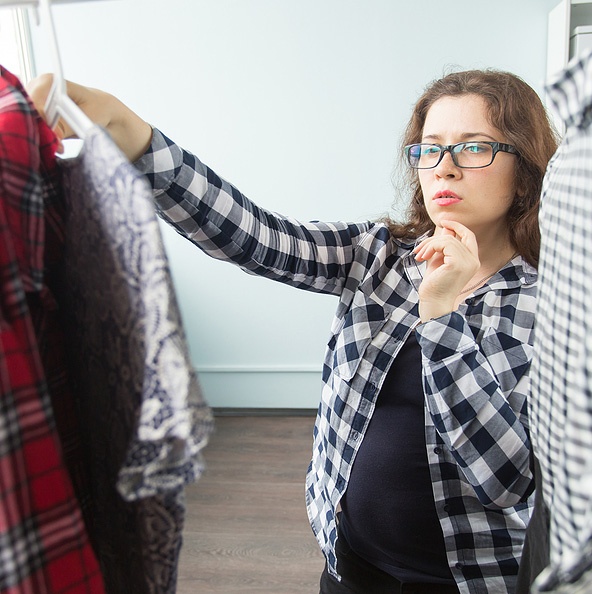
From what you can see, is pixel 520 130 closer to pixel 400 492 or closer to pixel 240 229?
pixel 240 229

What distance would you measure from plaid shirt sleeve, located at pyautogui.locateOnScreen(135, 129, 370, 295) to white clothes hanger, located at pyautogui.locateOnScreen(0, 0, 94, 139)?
0.22 m

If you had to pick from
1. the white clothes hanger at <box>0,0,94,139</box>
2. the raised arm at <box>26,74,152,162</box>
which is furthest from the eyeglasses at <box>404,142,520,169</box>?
the white clothes hanger at <box>0,0,94,139</box>

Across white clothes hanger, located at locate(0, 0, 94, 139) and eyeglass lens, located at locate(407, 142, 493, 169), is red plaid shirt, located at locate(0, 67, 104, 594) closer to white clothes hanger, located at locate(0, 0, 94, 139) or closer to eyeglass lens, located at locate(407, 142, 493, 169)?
white clothes hanger, located at locate(0, 0, 94, 139)

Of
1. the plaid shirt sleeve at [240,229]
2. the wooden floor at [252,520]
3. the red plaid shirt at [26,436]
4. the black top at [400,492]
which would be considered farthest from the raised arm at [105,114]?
the wooden floor at [252,520]

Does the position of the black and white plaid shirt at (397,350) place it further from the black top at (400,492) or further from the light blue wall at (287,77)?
the light blue wall at (287,77)

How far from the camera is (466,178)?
100cm

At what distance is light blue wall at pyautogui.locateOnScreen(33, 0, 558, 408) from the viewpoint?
289 cm

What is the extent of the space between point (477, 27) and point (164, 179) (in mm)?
2595

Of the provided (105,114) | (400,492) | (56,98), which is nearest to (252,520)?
(400,492)

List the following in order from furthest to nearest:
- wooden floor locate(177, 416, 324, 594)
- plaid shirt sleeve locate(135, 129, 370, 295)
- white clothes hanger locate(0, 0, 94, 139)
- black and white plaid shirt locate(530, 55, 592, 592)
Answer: wooden floor locate(177, 416, 324, 594) < plaid shirt sleeve locate(135, 129, 370, 295) < white clothes hanger locate(0, 0, 94, 139) < black and white plaid shirt locate(530, 55, 592, 592)

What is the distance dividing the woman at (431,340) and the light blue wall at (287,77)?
5.77ft

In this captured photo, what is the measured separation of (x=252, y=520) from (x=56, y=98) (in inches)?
82.6

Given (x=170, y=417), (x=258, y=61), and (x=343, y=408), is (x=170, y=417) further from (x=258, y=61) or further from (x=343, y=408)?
(x=258, y=61)

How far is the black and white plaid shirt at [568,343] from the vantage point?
36 centimetres
